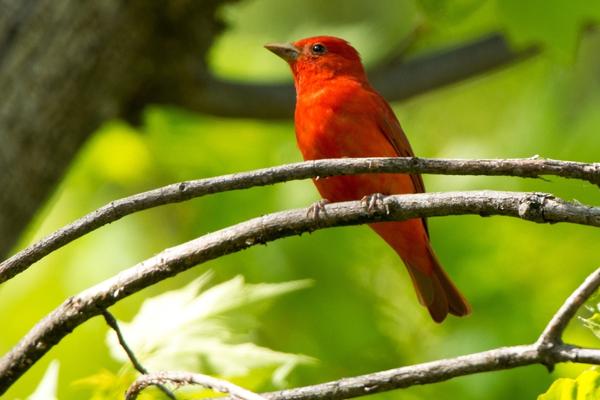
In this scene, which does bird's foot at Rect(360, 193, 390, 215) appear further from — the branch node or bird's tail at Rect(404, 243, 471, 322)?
bird's tail at Rect(404, 243, 471, 322)

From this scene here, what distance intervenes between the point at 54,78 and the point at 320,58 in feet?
4.04

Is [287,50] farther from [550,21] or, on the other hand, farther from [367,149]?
[550,21]

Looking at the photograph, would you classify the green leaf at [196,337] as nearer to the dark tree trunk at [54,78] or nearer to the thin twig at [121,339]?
the thin twig at [121,339]

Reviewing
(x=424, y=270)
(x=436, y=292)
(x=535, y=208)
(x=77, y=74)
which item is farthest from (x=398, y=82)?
(x=535, y=208)

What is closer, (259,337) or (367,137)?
(367,137)

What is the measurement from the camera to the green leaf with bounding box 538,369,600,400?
2396 millimetres

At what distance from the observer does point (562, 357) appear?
237 centimetres

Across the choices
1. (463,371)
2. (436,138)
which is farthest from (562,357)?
(436,138)

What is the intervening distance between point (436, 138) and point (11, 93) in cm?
352

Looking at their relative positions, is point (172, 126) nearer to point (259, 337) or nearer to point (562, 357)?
point (259, 337)

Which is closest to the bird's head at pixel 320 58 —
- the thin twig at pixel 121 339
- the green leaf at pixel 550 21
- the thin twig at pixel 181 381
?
the green leaf at pixel 550 21

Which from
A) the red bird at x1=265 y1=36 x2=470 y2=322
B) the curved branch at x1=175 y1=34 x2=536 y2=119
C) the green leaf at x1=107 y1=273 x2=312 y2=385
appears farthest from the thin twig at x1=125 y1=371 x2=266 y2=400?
the curved branch at x1=175 y1=34 x2=536 y2=119

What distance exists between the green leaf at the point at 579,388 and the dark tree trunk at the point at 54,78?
2651mm

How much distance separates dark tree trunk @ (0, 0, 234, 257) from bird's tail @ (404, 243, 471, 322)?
4.98ft
